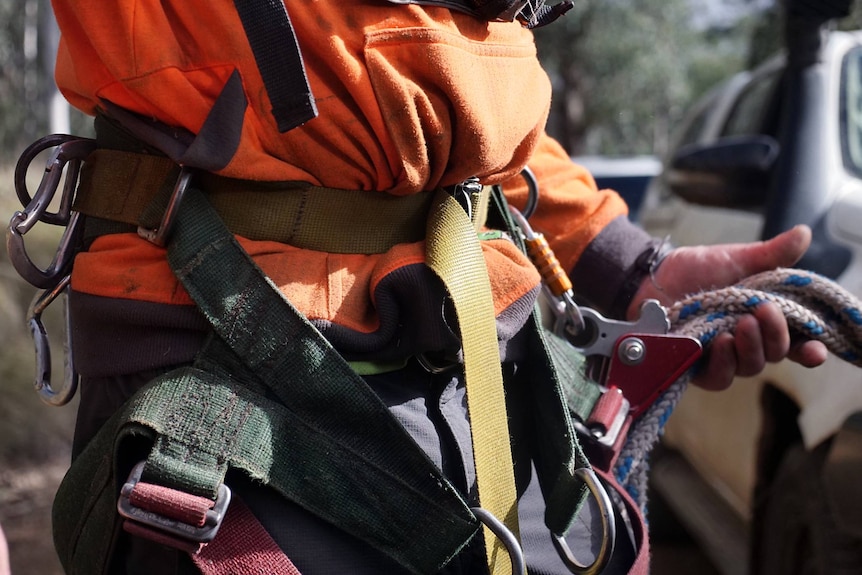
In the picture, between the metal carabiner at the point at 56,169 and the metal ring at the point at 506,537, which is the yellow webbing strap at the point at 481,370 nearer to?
the metal ring at the point at 506,537

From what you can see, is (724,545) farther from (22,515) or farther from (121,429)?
(22,515)

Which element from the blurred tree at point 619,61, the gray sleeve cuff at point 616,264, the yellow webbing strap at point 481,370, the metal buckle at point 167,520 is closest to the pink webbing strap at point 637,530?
the yellow webbing strap at point 481,370

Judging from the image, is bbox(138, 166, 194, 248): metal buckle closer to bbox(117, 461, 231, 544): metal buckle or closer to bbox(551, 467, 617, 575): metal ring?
bbox(117, 461, 231, 544): metal buckle

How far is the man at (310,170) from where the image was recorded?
1112 millimetres

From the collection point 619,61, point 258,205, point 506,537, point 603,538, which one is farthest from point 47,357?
point 619,61

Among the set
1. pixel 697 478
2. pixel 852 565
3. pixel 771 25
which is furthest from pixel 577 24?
pixel 852 565

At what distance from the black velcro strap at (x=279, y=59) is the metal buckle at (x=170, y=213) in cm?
14

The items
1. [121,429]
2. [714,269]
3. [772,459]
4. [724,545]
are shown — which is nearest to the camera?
[121,429]

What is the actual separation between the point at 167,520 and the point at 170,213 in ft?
1.16

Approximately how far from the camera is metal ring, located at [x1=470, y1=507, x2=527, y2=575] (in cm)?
111

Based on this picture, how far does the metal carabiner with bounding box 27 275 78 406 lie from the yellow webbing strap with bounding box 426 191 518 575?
488 millimetres

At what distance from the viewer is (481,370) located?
1.16 meters

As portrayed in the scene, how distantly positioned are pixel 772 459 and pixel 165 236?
2.01m

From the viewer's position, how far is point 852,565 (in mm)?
2152
